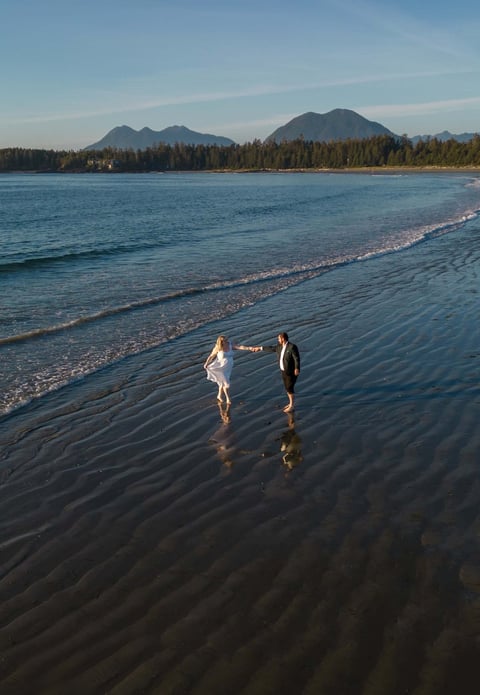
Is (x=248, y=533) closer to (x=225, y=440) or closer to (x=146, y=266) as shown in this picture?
(x=225, y=440)

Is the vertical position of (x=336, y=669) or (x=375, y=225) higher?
(x=375, y=225)

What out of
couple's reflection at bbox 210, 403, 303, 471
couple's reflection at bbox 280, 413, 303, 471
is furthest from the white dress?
couple's reflection at bbox 280, 413, 303, 471

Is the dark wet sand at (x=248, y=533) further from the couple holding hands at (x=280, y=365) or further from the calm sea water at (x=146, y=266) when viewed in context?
the calm sea water at (x=146, y=266)

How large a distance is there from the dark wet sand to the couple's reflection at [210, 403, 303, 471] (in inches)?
1.6

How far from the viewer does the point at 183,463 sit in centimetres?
879

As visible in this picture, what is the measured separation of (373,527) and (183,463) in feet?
9.71

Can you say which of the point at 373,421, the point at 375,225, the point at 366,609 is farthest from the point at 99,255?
the point at 366,609

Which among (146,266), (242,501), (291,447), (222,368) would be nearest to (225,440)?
(291,447)

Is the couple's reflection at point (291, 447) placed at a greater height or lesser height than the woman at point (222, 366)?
lesser

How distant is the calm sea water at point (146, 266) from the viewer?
1520 cm

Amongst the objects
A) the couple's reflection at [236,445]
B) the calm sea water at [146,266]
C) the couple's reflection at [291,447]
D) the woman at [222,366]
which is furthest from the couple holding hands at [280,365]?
the calm sea water at [146,266]

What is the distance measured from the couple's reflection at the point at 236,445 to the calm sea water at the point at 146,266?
4.16 metres

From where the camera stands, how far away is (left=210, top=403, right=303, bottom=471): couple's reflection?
8.76 meters

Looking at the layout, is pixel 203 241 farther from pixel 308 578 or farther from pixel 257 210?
pixel 308 578
